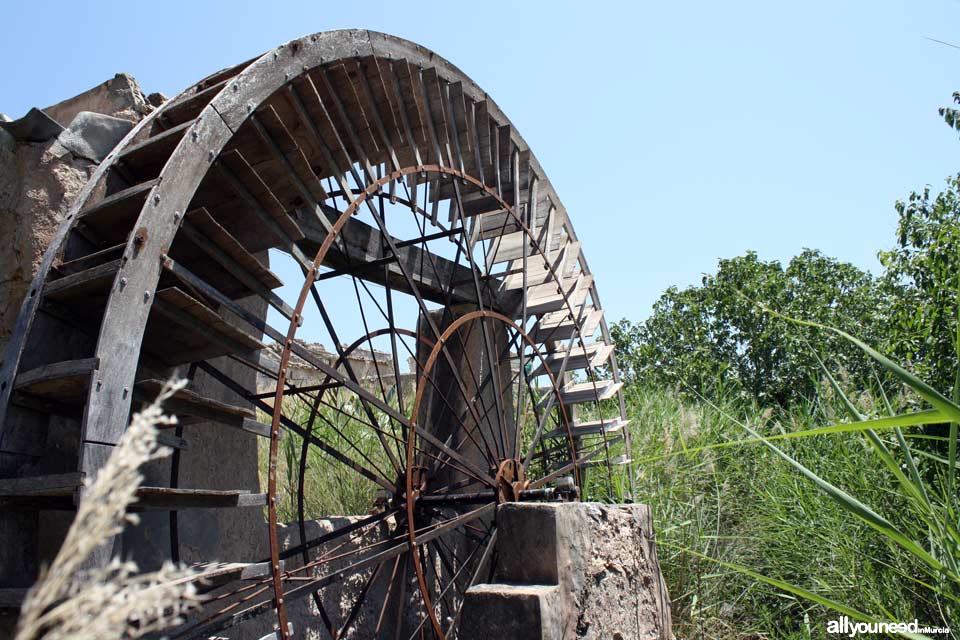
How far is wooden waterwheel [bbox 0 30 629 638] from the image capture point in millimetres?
Answer: 2830

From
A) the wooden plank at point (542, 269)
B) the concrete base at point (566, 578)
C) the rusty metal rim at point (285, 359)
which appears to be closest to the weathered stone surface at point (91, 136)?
the rusty metal rim at point (285, 359)

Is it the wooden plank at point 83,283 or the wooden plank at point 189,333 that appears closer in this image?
the wooden plank at point 83,283

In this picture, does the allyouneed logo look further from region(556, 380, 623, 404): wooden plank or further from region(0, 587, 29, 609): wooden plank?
region(556, 380, 623, 404): wooden plank

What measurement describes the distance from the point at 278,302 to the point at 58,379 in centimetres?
119

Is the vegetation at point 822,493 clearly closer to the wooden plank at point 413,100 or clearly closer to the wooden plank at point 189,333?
the wooden plank at point 189,333

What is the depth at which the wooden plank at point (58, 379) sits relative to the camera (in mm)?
Answer: 2617

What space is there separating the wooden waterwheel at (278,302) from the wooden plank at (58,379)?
0.4 inches

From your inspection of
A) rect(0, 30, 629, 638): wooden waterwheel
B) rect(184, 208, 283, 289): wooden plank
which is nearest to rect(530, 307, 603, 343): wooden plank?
rect(0, 30, 629, 638): wooden waterwheel

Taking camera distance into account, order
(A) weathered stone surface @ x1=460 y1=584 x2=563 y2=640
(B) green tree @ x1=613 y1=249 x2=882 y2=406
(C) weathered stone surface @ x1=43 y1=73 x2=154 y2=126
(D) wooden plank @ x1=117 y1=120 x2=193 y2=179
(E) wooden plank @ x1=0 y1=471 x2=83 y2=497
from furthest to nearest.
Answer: (B) green tree @ x1=613 y1=249 x2=882 y2=406 < (C) weathered stone surface @ x1=43 y1=73 x2=154 y2=126 < (A) weathered stone surface @ x1=460 y1=584 x2=563 y2=640 < (D) wooden plank @ x1=117 y1=120 x2=193 y2=179 < (E) wooden plank @ x1=0 y1=471 x2=83 y2=497

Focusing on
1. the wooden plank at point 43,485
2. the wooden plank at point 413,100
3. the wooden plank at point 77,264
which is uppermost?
the wooden plank at point 413,100

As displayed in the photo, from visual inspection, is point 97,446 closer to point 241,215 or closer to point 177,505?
point 177,505

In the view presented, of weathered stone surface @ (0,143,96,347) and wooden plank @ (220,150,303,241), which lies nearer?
weathered stone surface @ (0,143,96,347)

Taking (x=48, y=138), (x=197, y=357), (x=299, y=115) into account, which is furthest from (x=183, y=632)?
(x=299, y=115)

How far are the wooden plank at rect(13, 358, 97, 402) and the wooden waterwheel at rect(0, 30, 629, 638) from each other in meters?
0.01
